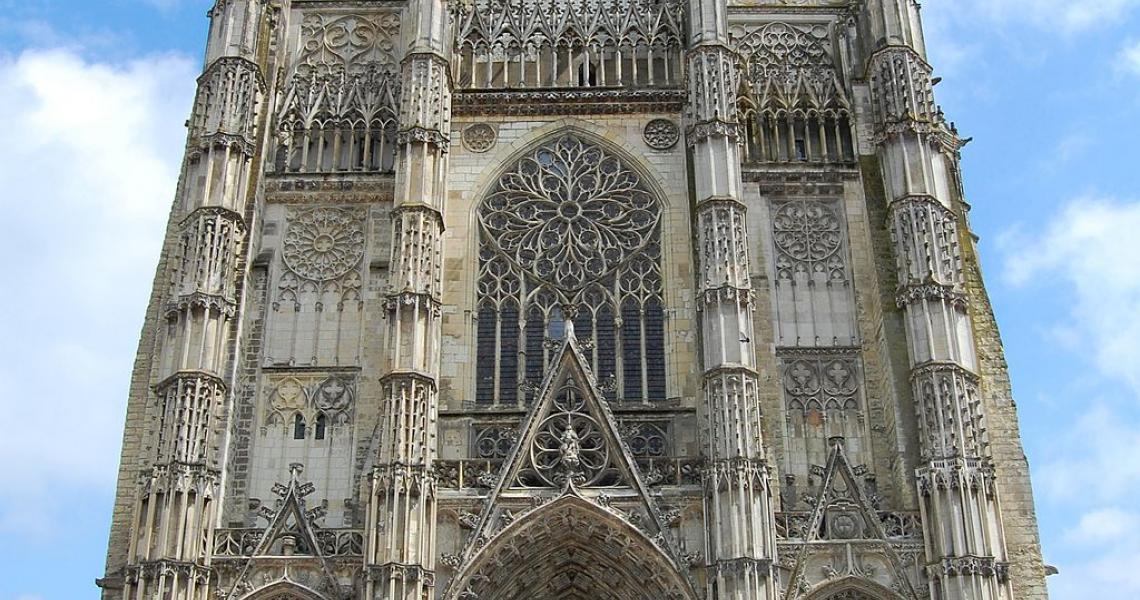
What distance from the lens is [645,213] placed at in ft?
84.6

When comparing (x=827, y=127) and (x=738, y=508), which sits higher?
(x=827, y=127)

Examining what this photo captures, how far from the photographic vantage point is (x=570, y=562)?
2262 centimetres

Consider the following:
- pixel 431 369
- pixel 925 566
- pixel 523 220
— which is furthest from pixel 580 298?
pixel 925 566

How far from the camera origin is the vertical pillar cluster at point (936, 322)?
20.9 m

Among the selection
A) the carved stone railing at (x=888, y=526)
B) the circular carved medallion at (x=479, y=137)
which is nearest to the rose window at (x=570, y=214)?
the circular carved medallion at (x=479, y=137)

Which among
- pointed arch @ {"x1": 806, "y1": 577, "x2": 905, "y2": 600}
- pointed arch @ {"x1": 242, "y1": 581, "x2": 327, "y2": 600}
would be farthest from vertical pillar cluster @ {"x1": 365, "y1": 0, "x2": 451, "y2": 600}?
pointed arch @ {"x1": 806, "y1": 577, "x2": 905, "y2": 600}

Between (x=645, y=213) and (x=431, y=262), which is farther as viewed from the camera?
(x=645, y=213)

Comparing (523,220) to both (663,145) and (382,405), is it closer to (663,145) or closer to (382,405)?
(663,145)

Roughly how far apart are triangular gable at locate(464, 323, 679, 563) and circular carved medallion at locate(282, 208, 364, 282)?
4707mm

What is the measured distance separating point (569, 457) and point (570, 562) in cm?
185

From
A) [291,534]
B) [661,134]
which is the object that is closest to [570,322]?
[661,134]

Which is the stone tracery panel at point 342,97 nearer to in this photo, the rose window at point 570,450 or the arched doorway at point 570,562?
the rose window at point 570,450

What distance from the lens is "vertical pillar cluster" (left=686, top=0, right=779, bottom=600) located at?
20.8 m

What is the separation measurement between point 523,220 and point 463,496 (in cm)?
598
